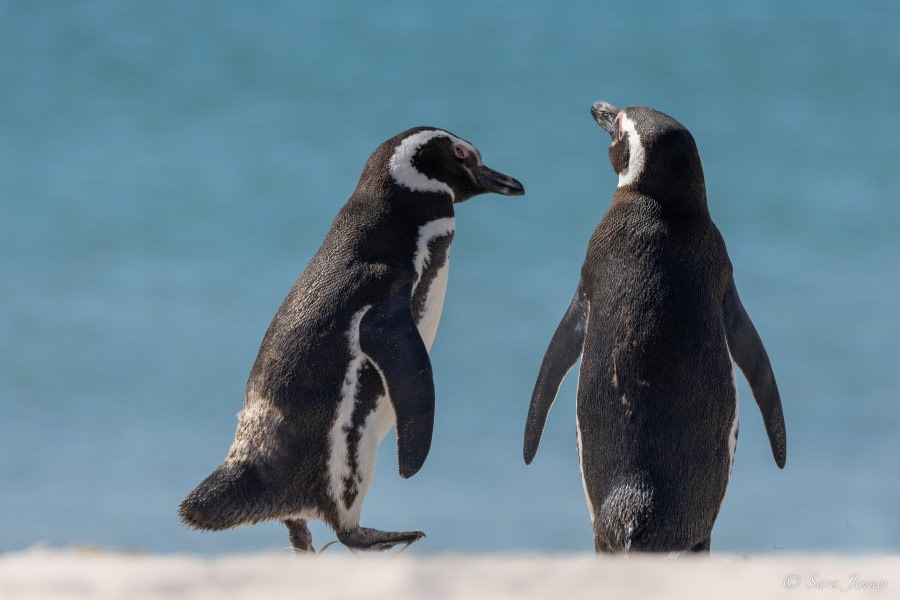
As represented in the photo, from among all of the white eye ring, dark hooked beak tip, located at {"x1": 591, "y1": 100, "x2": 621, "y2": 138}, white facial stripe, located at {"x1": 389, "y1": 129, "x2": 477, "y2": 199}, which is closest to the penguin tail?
white facial stripe, located at {"x1": 389, "y1": 129, "x2": 477, "y2": 199}

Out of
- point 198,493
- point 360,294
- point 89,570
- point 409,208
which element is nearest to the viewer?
point 89,570

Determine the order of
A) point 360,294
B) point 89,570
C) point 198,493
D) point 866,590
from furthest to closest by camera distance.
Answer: point 360,294, point 198,493, point 89,570, point 866,590

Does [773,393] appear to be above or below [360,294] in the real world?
below

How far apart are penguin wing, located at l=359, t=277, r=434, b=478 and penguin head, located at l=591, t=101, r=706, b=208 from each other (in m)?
1.29

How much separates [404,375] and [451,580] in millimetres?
2616

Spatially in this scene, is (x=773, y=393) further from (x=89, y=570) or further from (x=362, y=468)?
(x=89, y=570)

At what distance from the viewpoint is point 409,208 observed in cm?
661

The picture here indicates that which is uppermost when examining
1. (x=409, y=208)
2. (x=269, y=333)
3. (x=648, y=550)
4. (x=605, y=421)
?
(x=409, y=208)

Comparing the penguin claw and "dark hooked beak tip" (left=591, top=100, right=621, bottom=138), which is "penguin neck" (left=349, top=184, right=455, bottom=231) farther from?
the penguin claw

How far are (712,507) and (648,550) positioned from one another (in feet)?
1.36

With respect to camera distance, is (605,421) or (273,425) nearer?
(605,421)

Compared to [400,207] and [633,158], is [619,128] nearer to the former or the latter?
[633,158]

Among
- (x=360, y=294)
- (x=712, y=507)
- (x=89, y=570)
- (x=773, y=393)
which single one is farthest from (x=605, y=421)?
(x=89, y=570)

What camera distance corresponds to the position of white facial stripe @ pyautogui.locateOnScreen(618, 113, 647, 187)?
5874 millimetres
